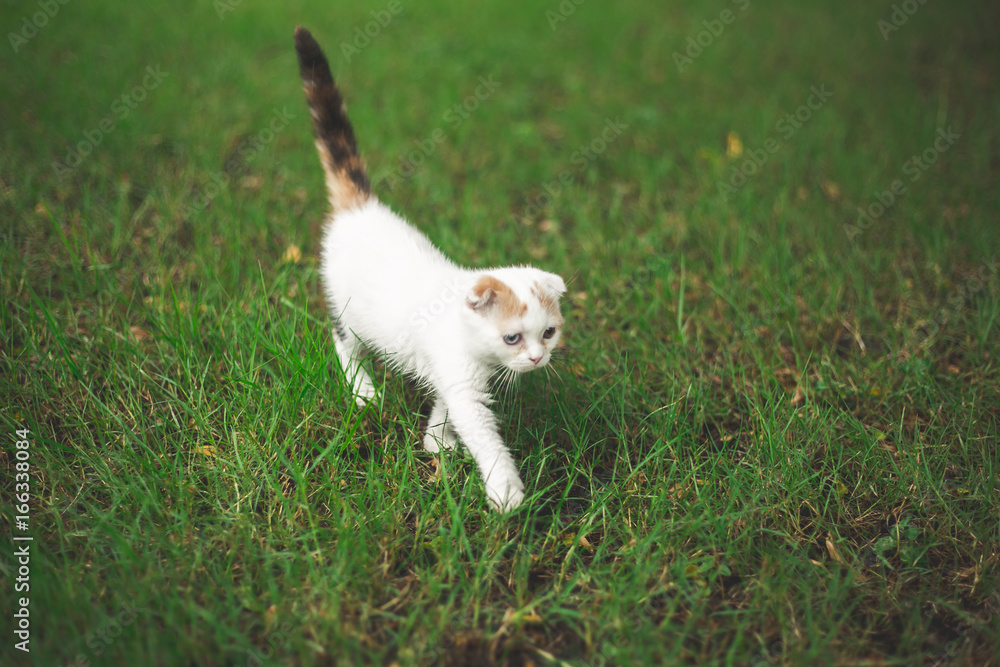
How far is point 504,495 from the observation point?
2.20 meters

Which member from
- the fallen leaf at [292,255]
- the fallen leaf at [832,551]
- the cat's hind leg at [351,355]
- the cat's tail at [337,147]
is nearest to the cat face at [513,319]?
the cat's hind leg at [351,355]

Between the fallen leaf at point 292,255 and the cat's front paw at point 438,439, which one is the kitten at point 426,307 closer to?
the cat's front paw at point 438,439

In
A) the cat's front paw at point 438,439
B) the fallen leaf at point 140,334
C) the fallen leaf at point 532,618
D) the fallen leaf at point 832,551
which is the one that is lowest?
the fallen leaf at point 140,334

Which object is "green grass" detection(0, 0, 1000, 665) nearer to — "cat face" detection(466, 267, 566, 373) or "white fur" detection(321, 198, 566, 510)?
"white fur" detection(321, 198, 566, 510)

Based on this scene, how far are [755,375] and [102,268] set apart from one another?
136 inches

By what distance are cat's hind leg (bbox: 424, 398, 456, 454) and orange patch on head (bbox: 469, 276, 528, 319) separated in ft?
1.82

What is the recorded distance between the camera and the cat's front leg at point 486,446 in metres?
2.21

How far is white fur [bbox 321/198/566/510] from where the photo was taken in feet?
7.33

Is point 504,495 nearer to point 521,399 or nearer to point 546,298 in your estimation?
point 521,399

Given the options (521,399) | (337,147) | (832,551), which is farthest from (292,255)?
(832,551)

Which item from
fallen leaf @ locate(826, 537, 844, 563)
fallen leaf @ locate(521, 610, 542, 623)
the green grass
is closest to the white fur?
the green grass

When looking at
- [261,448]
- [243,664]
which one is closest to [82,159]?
[261,448]

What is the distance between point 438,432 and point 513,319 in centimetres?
71

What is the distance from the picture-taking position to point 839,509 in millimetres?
2365
